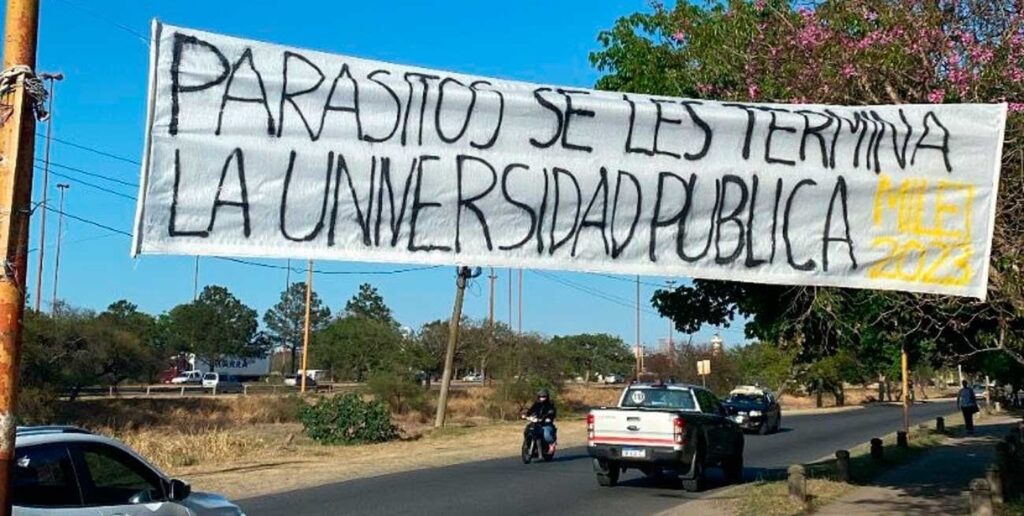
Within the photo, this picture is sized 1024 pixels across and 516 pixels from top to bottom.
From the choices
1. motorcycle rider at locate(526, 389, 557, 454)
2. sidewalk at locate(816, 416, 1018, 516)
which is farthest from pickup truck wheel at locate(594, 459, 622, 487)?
motorcycle rider at locate(526, 389, 557, 454)

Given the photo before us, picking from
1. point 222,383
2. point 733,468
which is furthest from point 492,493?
point 222,383

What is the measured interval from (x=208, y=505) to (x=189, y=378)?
87.8 meters

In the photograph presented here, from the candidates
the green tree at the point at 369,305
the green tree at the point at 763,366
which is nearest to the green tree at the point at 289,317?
the green tree at the point at 369,305

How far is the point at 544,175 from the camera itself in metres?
4.83

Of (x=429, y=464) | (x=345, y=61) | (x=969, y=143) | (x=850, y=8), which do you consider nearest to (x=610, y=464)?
(x=429, y=464)

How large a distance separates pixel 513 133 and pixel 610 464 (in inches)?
579

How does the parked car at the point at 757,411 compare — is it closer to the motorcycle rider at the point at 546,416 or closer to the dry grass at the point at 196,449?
the motorcycle rider at the point at 546,416

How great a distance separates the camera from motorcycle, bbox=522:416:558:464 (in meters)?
23.8

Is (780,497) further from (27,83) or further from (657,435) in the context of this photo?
(27,83)

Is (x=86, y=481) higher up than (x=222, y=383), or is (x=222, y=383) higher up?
(x=86, y=481)

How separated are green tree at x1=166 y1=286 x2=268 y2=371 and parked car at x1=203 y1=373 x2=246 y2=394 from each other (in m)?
13.3

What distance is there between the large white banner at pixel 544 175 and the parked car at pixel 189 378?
86.7m

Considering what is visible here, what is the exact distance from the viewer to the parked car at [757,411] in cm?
3738

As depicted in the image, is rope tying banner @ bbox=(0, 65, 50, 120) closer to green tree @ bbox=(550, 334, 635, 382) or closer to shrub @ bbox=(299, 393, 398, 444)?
shrub @ bbox=(299, 393, 398, 444)
